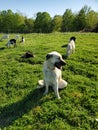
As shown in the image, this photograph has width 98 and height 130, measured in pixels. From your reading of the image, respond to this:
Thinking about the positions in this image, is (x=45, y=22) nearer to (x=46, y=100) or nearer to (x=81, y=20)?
(x=81, y=20)

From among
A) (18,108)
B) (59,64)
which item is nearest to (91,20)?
(59,64)

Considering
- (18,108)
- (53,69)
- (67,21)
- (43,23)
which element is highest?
(53,69)

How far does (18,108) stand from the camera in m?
11.5

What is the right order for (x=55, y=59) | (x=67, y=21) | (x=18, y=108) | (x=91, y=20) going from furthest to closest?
(x=67, y=21), (x=91, y=20), (x=18, y=108), (x=55, y=59)

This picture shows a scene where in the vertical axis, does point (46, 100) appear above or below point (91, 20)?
below

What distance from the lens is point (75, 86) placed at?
13.1m

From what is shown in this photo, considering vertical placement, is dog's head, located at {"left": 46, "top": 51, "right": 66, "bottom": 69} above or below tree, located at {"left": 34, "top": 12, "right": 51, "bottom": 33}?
above

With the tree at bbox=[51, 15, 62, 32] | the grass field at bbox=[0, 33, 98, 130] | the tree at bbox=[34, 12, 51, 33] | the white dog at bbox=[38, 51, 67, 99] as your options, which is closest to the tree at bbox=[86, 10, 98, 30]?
the tree at bbox=[51, 15, 62, 32]

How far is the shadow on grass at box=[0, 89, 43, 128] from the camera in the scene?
10.8 metres

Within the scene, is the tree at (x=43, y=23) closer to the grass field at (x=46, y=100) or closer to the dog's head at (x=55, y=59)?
the grass field at (x=46, y=100)

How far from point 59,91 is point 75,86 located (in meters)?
1.01

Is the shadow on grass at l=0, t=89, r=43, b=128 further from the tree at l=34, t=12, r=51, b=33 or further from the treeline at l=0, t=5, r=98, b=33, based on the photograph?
the tree at l=34, t=12, r=51, b=33

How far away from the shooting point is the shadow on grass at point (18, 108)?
A: 35.5 ft

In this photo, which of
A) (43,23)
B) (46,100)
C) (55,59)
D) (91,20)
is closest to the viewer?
(55,59)
